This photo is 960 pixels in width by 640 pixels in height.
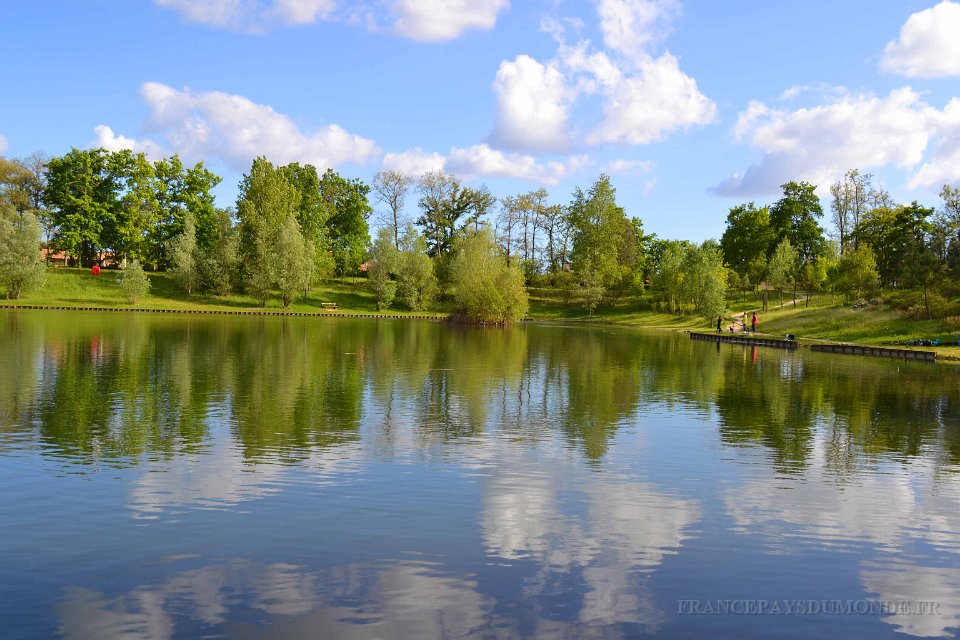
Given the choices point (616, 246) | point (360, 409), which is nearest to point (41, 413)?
point (360, 409)

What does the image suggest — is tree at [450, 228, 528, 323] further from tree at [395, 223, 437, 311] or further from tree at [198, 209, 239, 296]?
tree at [198, 209, 239, 296]

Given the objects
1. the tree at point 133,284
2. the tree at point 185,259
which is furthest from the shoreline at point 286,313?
the tree at point 185,259

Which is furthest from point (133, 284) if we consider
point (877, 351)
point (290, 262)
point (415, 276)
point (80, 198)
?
point (877, 351)

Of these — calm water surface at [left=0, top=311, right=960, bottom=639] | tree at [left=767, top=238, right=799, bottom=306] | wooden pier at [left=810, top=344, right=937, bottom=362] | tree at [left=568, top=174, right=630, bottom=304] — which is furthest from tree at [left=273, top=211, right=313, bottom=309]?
calm water surface at [left=0, top=311, right=960, bottom=639]

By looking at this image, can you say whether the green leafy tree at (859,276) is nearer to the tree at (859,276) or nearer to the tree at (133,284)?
the tree at (859,276)

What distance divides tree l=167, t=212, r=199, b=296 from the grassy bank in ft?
7.12

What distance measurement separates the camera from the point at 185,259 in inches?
3957

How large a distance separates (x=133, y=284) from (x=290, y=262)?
2097 centimetres

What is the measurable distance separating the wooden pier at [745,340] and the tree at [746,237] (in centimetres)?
4467

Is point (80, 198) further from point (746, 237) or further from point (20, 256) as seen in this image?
point (746, 237)

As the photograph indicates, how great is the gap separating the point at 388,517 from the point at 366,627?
4111mm

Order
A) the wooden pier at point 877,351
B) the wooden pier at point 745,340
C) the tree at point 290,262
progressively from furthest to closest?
the tree at point 290,262 < the wooden pier at point 745,340 < the wooden pier at point 877,351

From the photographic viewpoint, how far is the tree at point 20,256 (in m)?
88.8

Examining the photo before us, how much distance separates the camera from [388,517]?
13.2 meters
